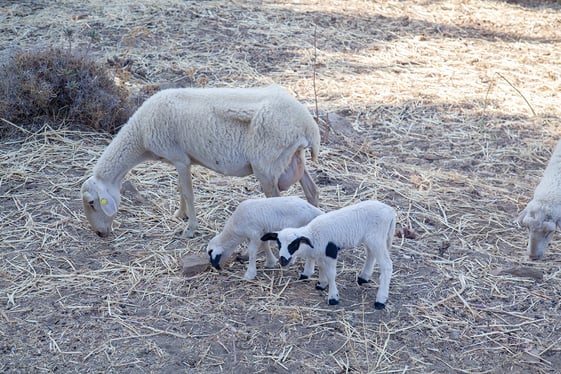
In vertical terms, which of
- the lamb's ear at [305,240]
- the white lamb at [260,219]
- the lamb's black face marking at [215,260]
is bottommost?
the lamb's black face marking at [215,260]

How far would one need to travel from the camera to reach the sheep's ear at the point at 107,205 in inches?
247

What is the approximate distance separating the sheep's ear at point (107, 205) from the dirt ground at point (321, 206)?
263 millimetres

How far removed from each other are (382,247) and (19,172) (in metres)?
3.80

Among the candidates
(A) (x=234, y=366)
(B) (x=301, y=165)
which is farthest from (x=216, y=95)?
(A) (x=234, y=366)

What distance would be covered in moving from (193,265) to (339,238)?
1.17 meters

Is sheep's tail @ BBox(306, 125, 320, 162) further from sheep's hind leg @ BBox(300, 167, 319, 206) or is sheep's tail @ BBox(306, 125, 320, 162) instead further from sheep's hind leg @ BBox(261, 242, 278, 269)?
sheep's hind leg @ BBox(261, 242, 278, 269)

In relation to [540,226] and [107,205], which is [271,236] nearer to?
[107,205]

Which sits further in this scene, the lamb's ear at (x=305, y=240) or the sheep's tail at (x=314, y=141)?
the sheep's tail at (x=314, y=141)

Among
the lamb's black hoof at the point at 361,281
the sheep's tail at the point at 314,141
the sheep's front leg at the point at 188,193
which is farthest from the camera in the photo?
the sheep's front leg at the point at 188,193

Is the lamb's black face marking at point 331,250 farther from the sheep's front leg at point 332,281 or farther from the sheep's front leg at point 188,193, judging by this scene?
the sheep's front leg at point 188,193

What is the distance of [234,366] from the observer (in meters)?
4.71

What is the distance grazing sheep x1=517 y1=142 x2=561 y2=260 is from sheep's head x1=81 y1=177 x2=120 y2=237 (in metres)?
3.31

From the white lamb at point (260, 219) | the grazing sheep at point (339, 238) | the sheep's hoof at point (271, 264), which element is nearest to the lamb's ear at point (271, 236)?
the grazing sheep at point (339, 238)

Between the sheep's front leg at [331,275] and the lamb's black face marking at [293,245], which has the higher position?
the lamb's black face marking at [293,245]
